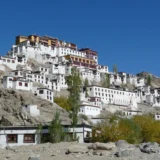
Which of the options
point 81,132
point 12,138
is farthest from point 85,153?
point 12,138

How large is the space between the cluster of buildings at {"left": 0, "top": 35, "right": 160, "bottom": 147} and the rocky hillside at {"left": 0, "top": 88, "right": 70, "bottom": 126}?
4.79 m

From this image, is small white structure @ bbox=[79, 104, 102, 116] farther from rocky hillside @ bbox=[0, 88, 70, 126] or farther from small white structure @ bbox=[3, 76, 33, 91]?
small white structure @ bbox=[3, 76, 33, 91]

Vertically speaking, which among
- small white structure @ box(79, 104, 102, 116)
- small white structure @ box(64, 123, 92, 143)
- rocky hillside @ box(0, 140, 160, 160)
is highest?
Result: small white structure @ box(79, 104, 102, 116)

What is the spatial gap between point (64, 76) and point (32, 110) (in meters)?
34.0

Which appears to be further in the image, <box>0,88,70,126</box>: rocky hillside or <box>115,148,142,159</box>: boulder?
<box>0,88,70,126</box>: rocky hillside

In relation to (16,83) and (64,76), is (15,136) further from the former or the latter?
(64,76)

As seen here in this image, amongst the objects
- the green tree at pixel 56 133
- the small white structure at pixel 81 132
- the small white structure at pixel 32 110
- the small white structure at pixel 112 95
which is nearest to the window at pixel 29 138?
the green tree at pixel 56 133

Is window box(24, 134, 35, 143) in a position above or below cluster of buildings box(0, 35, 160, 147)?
below

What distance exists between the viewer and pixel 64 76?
3903 inches

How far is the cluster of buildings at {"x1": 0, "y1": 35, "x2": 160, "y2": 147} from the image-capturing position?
3285 inches

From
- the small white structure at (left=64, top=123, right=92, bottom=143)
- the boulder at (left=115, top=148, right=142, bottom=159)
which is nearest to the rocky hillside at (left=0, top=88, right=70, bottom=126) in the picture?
the small white structure at (left=64, top=123, right=92, bottom=143)

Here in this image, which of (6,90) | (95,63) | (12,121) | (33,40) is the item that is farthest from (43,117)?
(95,63)

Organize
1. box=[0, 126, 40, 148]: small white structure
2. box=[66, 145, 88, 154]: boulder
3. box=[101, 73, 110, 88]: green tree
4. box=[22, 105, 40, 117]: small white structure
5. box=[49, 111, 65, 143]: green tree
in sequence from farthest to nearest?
box=[101, 73, 110, 88]: green tree
box=[22, 105, 40, 117]: small white structure
box=[0, 126, 40, 148]: small white structure
box=[49, 111, 65, 143]: green tree
box=[66, 145, 88, 154]: boulder

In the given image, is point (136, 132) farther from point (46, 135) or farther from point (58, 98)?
point (58, 98)
